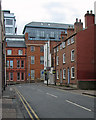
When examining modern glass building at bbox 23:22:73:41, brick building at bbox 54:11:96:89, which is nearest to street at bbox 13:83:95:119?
brick building at bbox 54:11:96:89

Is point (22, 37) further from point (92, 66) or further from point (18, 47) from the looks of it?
point (92, 66)

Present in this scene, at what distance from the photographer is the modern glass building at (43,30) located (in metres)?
82.5

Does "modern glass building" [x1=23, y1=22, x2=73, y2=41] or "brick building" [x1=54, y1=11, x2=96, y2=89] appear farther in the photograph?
"modern glass building" [x1=23, y1=22, x2=73, y2=41]

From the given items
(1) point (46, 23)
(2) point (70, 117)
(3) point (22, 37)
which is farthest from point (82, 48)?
(1) point (46, 23)

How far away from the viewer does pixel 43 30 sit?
84.6 metres

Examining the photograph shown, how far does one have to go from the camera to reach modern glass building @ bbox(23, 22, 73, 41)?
3248 inches

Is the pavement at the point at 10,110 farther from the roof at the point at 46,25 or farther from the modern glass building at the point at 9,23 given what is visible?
the modern glass building at the point at 9,23

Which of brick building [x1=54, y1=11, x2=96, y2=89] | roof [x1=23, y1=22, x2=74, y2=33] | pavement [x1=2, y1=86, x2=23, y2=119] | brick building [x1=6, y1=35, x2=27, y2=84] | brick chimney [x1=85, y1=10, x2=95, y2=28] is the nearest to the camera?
pavement [x1=2, y1=86, x2=23, y2=119]

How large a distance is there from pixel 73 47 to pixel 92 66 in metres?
4.78

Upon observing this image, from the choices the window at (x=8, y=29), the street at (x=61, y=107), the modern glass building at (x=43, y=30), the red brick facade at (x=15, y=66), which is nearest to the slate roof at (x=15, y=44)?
the red brick facade at (x=15, y=66)

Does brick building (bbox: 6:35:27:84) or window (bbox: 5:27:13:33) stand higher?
window (bbox: 5:27:13:33)

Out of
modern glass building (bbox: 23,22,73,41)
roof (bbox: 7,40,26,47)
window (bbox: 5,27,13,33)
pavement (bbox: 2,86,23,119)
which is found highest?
window (bbox: 5,27,13,33)

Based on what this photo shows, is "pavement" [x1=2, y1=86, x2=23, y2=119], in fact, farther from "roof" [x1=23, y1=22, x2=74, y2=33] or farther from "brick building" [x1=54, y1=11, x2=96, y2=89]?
"roof" [x1=23, y1=22, x2=74, y2=33]

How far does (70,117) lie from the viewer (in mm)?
9078
